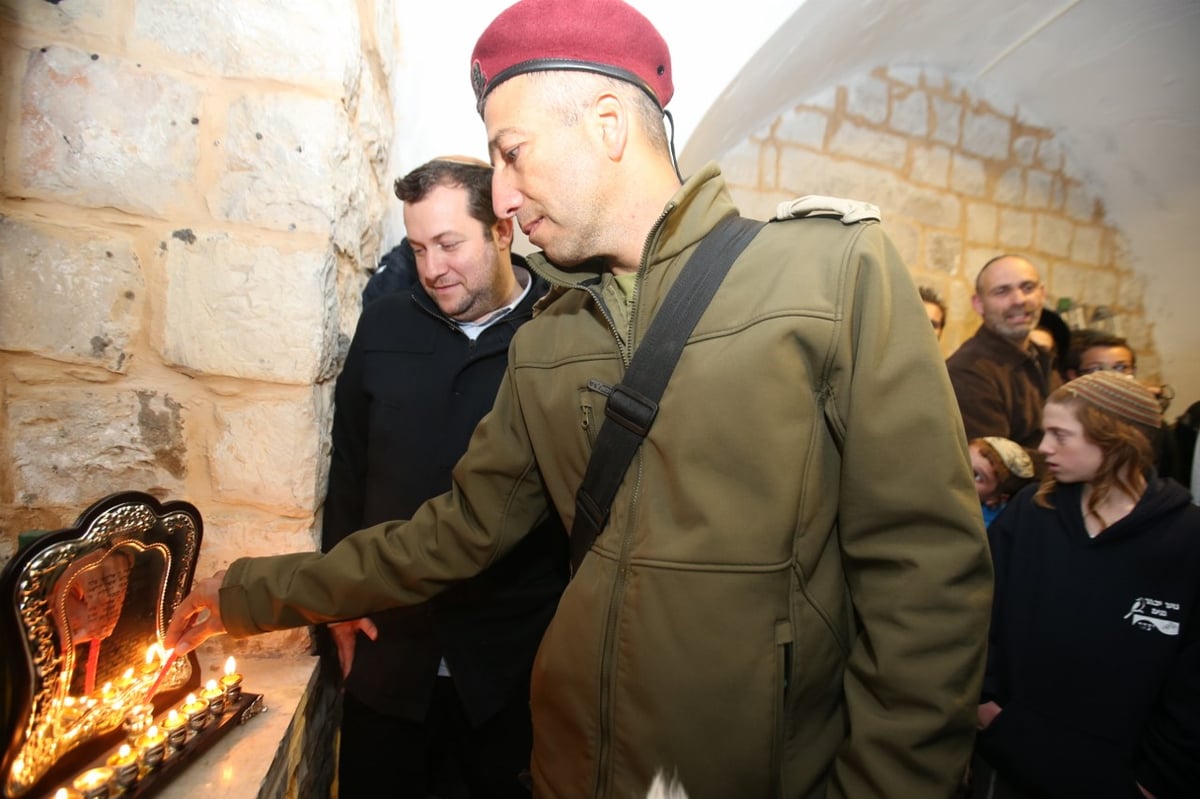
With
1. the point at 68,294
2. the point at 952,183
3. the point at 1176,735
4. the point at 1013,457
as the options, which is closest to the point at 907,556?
the point at 1176,735

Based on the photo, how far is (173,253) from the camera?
56.5 inches

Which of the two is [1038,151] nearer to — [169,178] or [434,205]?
[434,205]

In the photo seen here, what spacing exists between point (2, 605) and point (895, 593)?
126 centimetres

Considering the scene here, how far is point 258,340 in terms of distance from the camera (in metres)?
1.46

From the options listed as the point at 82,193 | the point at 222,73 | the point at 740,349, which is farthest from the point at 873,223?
the point at 82,193

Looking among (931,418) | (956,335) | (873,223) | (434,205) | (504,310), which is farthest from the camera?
(956,335)

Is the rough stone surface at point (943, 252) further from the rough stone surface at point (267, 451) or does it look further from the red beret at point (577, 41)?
the rough stone surface at point (267, 451)

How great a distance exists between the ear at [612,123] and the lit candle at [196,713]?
1323 millimetres

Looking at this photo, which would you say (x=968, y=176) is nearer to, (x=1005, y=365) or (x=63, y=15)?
(x=1005, y=365)

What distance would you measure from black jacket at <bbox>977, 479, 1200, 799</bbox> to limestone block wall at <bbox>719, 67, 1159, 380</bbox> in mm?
2754

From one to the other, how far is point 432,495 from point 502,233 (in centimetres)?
80

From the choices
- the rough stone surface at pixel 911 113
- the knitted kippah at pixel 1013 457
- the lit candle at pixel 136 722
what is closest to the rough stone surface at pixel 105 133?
the lit candle at pixel 136 722

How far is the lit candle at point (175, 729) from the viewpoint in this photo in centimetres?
113

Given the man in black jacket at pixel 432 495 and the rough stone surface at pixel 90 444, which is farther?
the man in black jacket at pixel 432 495
